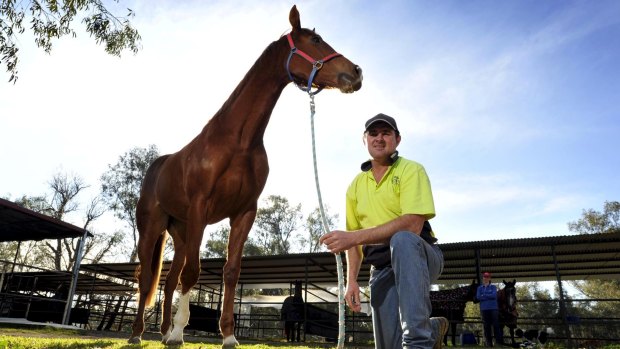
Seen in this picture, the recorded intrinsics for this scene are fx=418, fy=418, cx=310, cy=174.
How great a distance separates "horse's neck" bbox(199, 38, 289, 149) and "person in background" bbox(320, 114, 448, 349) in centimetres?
155

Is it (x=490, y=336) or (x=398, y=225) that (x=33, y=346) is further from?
(x=490, y=336)

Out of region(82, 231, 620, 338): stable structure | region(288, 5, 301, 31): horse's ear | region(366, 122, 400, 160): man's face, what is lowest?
region(366, 122, 400, 160): man's face

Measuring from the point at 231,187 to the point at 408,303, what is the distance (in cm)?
226

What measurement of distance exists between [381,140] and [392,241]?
65 cm

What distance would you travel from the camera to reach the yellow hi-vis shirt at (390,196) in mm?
1988

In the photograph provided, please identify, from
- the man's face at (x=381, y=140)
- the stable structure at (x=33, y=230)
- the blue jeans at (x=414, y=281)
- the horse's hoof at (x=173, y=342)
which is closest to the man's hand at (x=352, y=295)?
the blue jeans at (x=414, y=281)

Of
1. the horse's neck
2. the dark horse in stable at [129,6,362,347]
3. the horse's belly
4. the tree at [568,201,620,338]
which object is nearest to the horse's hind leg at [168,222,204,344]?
the dark horse in stable at [129,6,362,347]

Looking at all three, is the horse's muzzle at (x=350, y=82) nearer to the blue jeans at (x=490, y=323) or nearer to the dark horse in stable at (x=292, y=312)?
the blue jeans at (x=490, y=323)

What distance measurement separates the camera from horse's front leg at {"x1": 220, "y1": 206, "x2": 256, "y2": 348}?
340 cm

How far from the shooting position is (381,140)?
2.30 metres

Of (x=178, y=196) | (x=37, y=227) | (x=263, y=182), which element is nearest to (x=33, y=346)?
(x=178, y=196)

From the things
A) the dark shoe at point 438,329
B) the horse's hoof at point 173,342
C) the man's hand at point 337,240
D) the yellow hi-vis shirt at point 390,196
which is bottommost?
the horse's hoof at point 173,342

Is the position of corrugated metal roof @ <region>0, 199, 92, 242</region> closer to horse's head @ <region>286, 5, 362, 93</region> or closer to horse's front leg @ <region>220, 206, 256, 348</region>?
horse's front leg @ <region>220, 206, 256, 348</region>

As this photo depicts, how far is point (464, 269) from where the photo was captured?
1523cm
